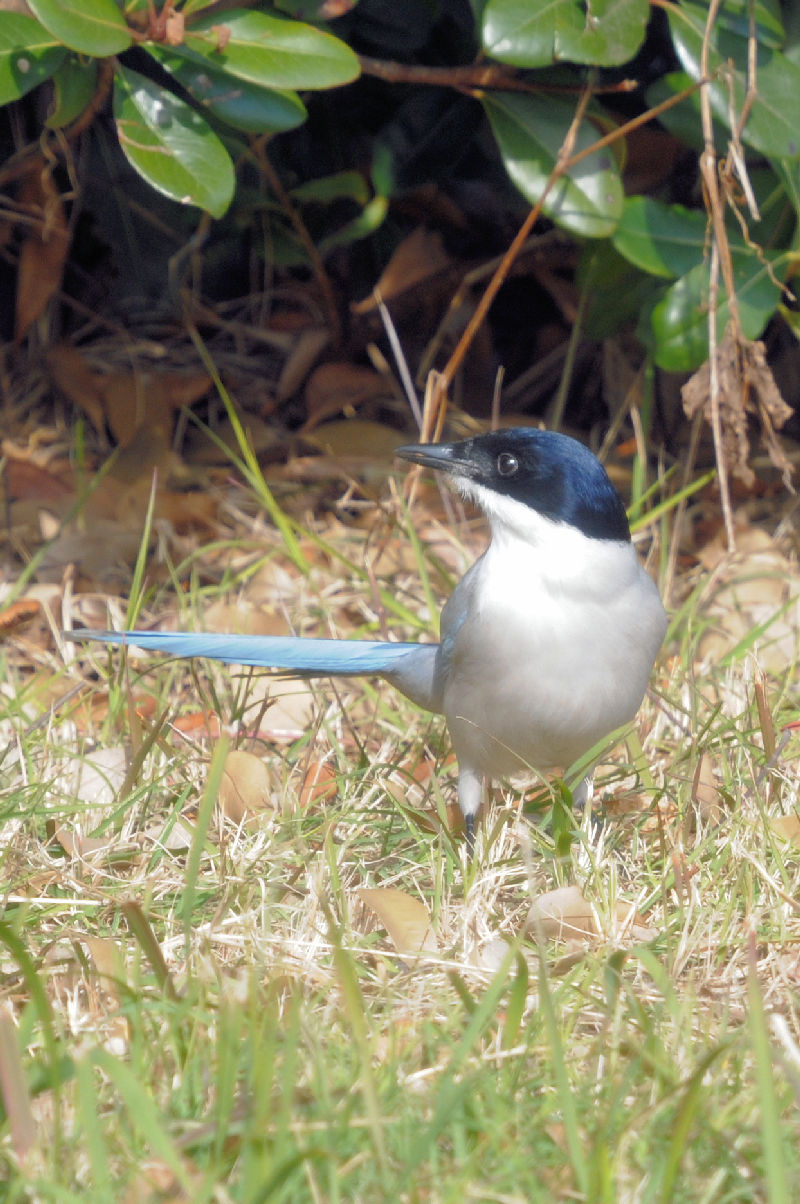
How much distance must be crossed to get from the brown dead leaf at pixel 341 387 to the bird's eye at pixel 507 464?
2.42 meters

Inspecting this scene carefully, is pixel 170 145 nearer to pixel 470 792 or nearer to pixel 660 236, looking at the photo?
pixel 660 236

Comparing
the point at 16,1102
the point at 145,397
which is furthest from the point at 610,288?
the point at 16,1102

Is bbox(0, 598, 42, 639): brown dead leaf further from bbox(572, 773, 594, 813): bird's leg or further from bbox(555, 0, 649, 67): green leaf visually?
bbox(555, 0, 649, 67): green leaf

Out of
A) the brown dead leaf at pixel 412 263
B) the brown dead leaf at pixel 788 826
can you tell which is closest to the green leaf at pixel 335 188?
the brown dead leaf at pixel 412 263

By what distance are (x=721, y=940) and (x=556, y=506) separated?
3.45 ft

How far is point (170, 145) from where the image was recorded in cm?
338

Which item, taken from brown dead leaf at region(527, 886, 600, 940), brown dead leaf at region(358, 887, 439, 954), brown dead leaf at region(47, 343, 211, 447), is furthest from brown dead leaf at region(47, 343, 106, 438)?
brown dead leaf at region(527, 886, 600, 940)

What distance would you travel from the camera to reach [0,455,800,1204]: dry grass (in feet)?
5.73

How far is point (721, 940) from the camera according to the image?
96.0 inches

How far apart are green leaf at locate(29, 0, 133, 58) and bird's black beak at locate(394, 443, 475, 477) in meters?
1.16

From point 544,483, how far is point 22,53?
1.67 metres

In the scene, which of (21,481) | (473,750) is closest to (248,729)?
(473,750)

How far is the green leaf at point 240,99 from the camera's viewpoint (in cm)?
339

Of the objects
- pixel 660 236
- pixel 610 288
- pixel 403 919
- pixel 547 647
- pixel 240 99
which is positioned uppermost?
pixel 240 99
